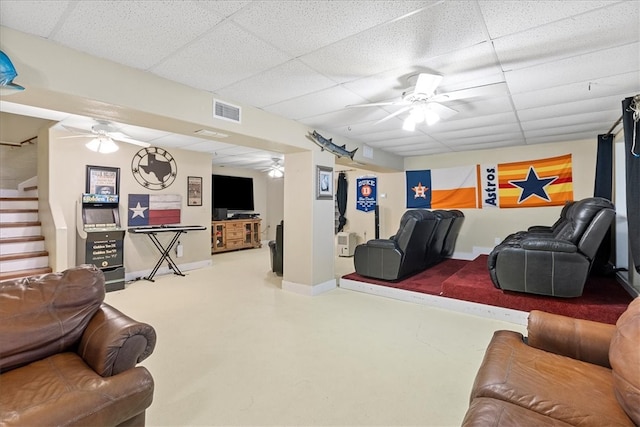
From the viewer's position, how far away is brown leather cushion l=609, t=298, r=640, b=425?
1.13 m

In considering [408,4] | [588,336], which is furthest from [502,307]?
[408,4]

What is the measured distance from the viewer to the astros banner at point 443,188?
21.0ft

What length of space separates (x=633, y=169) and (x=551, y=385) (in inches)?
107

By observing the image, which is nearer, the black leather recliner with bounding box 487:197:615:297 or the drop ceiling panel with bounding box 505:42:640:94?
the drop ceiling panel with bounding box 505:42:640:94

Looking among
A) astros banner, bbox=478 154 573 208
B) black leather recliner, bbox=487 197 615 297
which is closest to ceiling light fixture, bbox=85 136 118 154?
black leather recliner, bbox=487 197 615 297

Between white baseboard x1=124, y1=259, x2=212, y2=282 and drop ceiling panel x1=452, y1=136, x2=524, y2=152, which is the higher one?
drop ceiling panel x1=452, y1=136, x2=524, y2=152

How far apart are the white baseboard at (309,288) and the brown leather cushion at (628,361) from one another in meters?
3.24

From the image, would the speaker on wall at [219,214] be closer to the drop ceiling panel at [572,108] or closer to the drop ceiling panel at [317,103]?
the drop ceiling panel at [317,103]

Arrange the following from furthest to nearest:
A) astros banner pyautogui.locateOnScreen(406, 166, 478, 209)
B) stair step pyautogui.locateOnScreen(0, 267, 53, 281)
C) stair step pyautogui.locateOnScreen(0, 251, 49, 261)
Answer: astros banner pyautogui.locateOnScreen(406, 166, 478, 209) → stair step pyautogui.locateOnScreen(0, 251, 49, 261) → stair step pyautogui.locateOnScreen(0, 267, 53, 281)

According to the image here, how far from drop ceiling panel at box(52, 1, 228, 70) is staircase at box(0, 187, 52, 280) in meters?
3.36

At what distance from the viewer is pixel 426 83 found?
8.42 feet

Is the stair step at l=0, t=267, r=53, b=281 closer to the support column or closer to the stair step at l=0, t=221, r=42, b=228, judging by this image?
the stair step at l=0, t=221, r=42, b=228

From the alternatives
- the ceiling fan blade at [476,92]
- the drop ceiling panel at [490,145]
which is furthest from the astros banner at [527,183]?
the ceiling fan blade at [476,92]

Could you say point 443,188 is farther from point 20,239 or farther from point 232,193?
point 20,239
